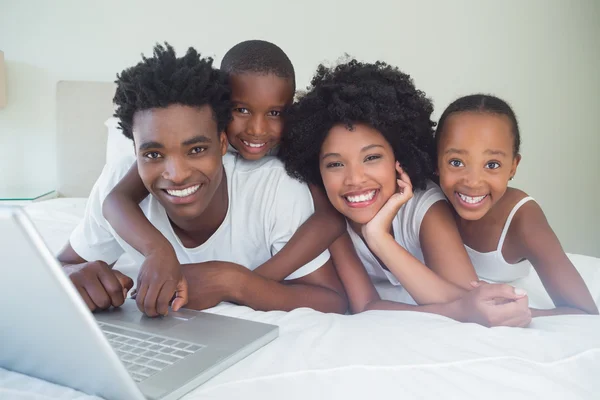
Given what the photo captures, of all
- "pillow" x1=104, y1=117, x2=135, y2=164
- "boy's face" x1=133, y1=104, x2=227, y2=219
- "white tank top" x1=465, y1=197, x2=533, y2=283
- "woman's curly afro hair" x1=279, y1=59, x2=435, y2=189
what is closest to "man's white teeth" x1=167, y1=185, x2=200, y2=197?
"boy's face" x1=133, y1=104, x2=227, y2=219

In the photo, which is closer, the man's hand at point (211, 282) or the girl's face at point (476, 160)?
the man's hand at point (211, 282)

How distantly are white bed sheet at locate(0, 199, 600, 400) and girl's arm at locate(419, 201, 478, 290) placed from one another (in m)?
0.26

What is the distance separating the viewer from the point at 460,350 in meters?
0.68

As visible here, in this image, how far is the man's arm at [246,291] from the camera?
38.6 inches

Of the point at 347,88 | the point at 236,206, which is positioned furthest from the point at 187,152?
the point at 347,88

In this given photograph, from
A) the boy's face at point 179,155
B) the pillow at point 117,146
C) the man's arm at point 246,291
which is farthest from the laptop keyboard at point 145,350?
the pillow at point 117,146

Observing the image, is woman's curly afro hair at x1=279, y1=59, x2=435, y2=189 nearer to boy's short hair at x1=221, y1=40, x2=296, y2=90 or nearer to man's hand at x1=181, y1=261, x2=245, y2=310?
boy's short hair at x1=221, y1=40, x2=296, y2=90

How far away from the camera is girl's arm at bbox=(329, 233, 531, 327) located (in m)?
0.89

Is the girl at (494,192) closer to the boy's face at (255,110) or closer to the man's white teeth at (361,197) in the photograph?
the man's white teeth at (361,197)

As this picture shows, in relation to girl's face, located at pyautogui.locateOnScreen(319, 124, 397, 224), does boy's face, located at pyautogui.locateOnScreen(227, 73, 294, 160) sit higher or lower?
higher

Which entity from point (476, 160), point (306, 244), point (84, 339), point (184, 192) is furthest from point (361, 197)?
point (84, 339)

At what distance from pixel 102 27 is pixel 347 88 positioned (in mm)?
2026

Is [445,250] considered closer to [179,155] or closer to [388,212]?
[388,212]

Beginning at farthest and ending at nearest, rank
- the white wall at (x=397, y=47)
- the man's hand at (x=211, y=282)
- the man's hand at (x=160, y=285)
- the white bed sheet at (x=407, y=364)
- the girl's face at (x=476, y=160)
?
the white wall at (x=397, y=47) < the girl's face at (x=476, y=160) < the man's hand at (x=211, y=282) < the man's hand at (x=160, y=285) < the white bed sheet at (x=407, y=364)
